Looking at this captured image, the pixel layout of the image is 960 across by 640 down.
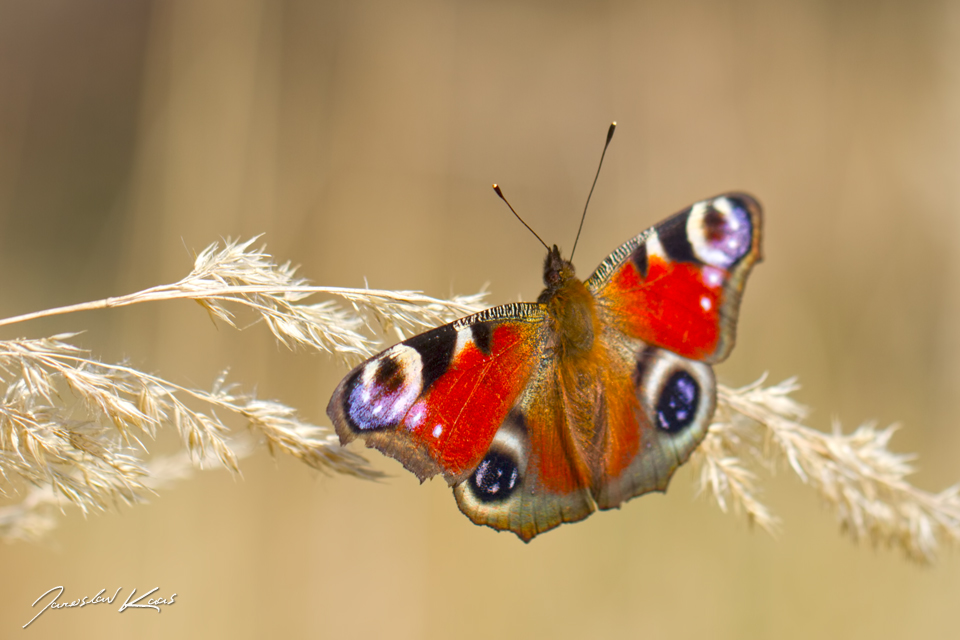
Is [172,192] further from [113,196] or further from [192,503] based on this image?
[113,196]

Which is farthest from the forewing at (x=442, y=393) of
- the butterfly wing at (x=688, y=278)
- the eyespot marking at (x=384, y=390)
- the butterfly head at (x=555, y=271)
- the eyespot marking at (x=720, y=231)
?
the eyespot marking at (x=720, y=231)

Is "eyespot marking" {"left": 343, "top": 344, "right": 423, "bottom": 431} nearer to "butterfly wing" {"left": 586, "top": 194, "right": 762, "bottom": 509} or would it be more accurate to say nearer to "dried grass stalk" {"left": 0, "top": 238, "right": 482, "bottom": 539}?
"dried grass stalk" {"left": 0, "top": 238, "right": 482, "bottom": 539}

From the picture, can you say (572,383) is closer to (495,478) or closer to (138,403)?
(495,478)

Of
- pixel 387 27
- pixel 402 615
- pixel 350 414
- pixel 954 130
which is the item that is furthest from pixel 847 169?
pixel 350 414

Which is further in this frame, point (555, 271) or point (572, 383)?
point (555, 271)

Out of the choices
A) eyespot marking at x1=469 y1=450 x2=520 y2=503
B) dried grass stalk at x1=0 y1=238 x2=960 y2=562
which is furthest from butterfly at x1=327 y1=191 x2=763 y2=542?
dried grass stalk at x1=0 y1=238 x2=960 y2=562

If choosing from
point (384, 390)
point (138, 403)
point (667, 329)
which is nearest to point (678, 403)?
point (667, 329)

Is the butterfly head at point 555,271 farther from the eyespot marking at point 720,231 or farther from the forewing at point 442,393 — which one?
the eyespot marking at point 720,231
